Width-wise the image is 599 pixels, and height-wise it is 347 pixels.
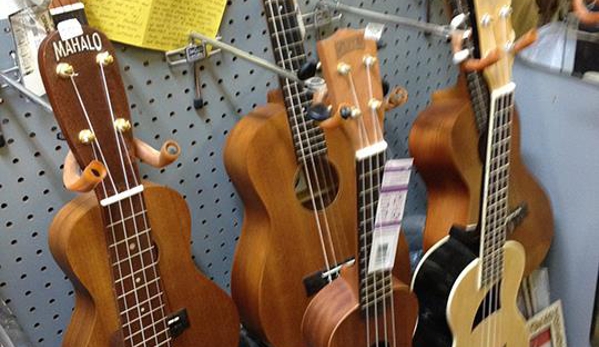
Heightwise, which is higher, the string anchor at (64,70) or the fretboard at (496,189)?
the string anchor at (64,70)

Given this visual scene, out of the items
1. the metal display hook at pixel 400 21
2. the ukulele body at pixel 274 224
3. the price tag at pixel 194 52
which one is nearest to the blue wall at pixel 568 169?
the metal display hook at pixel 400 21

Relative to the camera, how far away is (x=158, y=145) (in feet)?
3.57

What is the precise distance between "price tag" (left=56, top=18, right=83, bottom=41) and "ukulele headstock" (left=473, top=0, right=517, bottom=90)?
0.55 m

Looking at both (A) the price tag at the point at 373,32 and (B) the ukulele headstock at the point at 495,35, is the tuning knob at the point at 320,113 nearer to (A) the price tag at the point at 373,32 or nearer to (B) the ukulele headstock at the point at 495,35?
(A) the price tag at the point at 373,32

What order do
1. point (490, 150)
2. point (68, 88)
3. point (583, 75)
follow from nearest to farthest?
point (68, 88)
point (490, 150)
point (583, 75)

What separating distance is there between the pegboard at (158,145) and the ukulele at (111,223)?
122 millimetres

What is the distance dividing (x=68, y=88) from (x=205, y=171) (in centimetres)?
38

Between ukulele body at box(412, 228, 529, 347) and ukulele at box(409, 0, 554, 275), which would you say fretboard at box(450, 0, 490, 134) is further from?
ukulele body at box(412, 228, 529, 347)

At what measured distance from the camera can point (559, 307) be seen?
1.45 m

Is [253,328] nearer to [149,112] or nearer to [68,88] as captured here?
[149,112]

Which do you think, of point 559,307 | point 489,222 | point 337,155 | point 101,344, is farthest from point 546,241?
point 101,344

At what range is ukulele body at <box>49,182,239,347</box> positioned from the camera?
0.85 m

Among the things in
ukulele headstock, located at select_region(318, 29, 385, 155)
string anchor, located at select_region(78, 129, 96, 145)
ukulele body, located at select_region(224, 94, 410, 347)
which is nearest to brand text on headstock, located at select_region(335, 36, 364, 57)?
ukulele headstock, located at select_region(318, 29, 385, 155)

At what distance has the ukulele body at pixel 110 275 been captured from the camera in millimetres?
853
